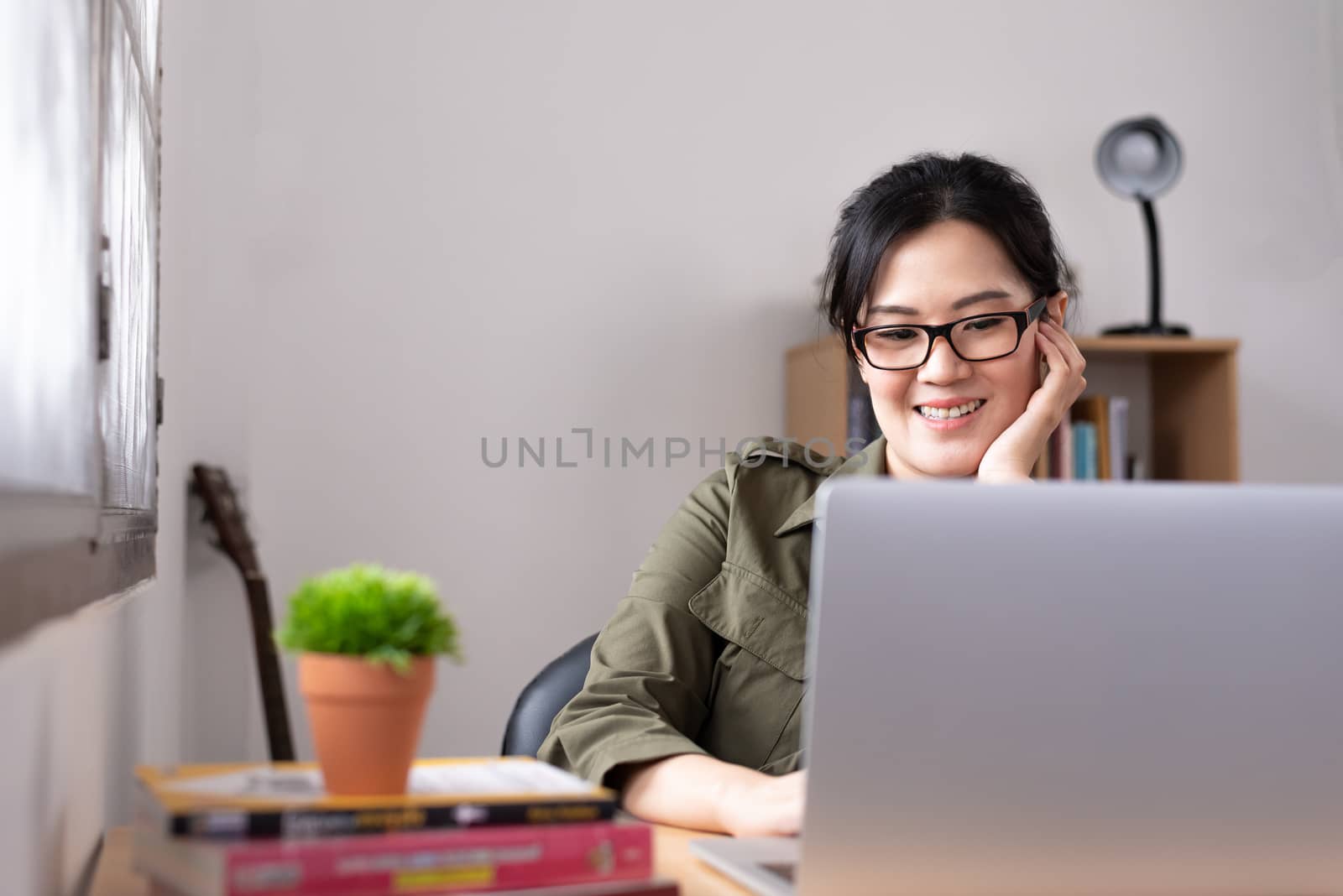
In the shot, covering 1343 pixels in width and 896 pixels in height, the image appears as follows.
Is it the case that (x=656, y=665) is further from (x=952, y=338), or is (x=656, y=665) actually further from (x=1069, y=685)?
(x=1069, y=685)

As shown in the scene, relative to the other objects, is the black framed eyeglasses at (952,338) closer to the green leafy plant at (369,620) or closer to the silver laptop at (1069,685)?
the silver laptop at (1069,685)

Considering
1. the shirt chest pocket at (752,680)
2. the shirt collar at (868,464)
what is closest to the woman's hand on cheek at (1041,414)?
the shirt collar at (868,464)

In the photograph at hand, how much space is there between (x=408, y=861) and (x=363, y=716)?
0.07 metres

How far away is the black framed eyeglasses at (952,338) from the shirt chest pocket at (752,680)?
1.14ft

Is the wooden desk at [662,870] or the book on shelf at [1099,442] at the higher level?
the book on shelf at [1099,442]

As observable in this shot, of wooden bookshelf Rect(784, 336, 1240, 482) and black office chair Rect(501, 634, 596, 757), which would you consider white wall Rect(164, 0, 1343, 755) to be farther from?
black office chair Rect(501, 634, 596, 757)

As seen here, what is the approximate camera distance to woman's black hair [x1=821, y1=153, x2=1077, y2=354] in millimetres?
1511

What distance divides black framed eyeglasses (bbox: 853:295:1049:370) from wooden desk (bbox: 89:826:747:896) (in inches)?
28.5

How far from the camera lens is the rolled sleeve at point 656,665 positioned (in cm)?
111

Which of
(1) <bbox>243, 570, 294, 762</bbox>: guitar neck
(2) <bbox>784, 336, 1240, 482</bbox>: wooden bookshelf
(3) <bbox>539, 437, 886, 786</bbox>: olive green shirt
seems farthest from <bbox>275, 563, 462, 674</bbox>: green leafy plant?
(2) <bbox>784, 336, 1240, 482</bbox>: wooden bookshelf

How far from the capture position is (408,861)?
0.61m

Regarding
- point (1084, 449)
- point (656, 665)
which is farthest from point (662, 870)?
point (1084, 449)

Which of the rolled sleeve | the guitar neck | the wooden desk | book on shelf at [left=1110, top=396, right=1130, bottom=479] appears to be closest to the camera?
the wooden desk

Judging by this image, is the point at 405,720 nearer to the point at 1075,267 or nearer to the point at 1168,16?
the point at 1075,267
